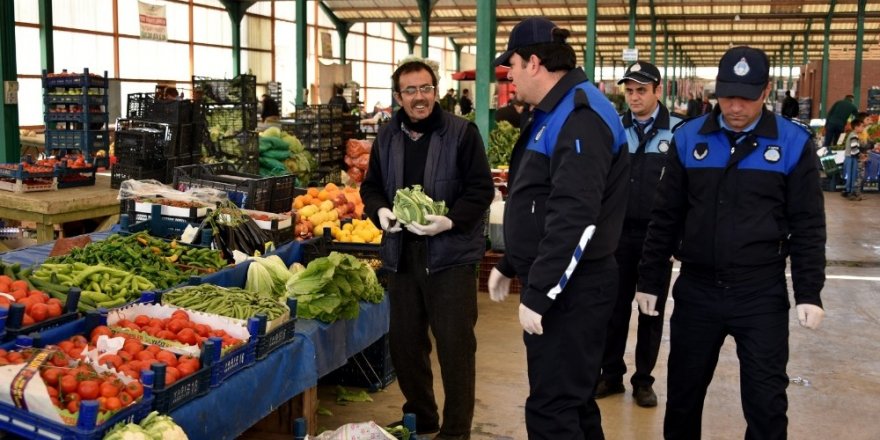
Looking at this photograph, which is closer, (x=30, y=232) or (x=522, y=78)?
(x=522, y=78)

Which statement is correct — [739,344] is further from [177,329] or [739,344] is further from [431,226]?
[177,329]

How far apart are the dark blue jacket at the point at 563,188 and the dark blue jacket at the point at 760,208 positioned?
1.66ft

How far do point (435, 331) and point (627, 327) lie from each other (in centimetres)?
144

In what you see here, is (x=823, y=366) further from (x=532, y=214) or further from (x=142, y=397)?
(x=142, y=397)

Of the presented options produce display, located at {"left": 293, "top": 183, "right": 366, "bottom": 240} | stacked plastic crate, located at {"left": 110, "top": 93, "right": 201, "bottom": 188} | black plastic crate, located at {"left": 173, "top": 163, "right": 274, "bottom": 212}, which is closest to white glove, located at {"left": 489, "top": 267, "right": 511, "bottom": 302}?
produce display, located at {"left": 293, "top": 183, "right": 366, "bottom": 240}

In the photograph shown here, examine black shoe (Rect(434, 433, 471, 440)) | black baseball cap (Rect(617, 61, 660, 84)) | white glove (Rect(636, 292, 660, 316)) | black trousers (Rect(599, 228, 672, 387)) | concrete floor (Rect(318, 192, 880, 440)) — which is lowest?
concrete floor (Rect(318, 192, 880, 440))

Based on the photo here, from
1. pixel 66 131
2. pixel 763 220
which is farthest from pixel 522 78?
pixel 66 131

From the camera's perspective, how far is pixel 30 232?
25.9ft

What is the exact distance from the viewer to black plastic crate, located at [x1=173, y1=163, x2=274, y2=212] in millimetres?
5879

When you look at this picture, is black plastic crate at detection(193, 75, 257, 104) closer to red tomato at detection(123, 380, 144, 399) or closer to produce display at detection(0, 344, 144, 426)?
produce display at detection(0, 344, 144, 426)

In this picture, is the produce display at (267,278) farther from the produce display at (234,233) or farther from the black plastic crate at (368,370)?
the black plastic crate at (368,370)

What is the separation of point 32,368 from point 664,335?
5094 mm

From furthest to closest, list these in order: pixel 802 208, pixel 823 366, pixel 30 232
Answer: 1. pixel 30 232
2. pixel 823 366
3. pixel 802 208

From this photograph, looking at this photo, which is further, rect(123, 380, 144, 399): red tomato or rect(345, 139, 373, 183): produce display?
rect(345, 139, 373, 183): produce display
